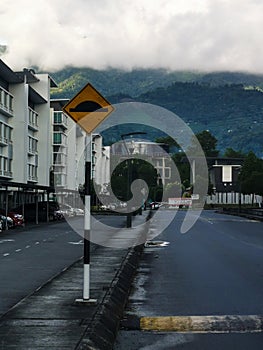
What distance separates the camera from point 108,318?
8.98 meters

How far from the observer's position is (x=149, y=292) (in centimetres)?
1285

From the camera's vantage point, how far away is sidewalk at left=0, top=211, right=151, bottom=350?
7344 mm

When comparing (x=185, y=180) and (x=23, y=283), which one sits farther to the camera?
(x=185, y=180)

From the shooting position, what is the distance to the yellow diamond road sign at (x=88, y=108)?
10148 mm

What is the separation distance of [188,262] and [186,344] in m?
11.6

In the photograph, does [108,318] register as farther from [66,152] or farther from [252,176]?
[66,152]

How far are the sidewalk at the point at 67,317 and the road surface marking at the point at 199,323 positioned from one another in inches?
15.5

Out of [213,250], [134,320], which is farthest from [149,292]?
[213,250]

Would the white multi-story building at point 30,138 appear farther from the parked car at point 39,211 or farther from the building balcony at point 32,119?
the parked car at point 39,211

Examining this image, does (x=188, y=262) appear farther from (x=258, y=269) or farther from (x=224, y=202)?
(x=224, y=202)

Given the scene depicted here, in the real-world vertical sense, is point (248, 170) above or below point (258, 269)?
above

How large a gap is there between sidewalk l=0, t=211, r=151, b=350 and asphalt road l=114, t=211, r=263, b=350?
0.29m

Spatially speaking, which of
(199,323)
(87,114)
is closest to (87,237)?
(87,114)

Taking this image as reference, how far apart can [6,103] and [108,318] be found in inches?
2657
